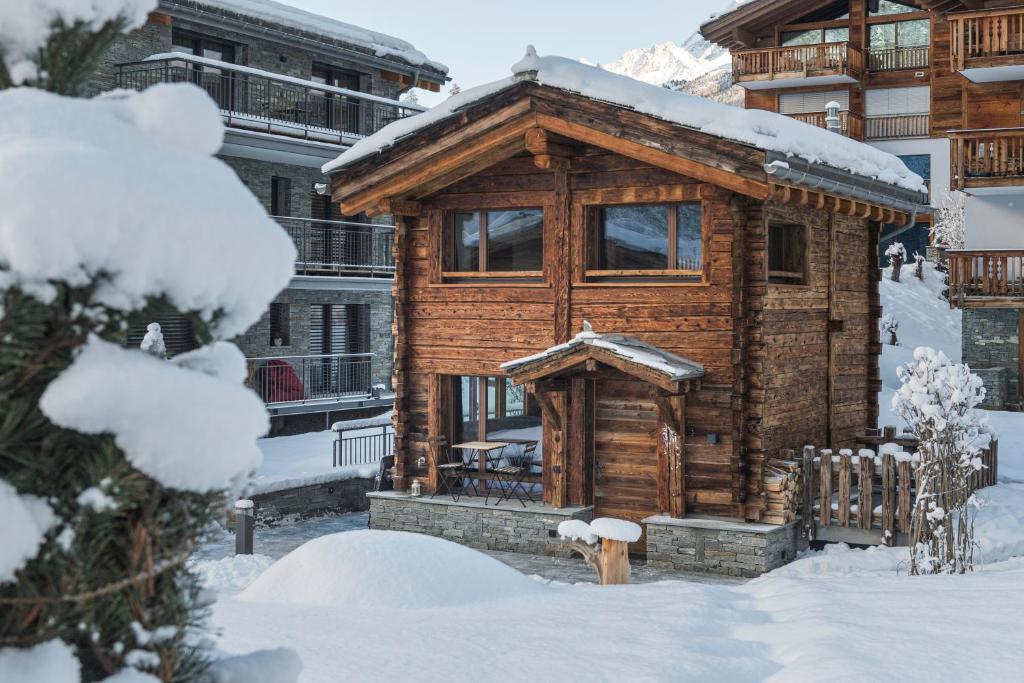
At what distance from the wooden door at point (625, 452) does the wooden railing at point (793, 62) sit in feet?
85.7

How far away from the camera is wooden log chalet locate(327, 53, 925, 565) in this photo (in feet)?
47.1

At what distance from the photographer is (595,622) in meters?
9.16

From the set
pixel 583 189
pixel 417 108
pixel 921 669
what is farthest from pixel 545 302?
pixel 417 108

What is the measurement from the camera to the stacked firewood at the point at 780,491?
46.6 feet

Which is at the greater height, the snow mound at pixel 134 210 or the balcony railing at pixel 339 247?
the balcony railing at pixel 339 247

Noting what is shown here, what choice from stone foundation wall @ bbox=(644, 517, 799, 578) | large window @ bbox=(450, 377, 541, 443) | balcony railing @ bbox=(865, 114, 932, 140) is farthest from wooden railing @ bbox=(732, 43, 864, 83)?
stone foundation wall @ bbox=(644, 517, 799, 578)

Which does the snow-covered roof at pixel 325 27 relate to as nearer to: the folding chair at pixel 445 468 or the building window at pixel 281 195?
the building window at pixel 281 195

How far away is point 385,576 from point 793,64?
32723 millimetres

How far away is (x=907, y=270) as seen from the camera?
42.3 metres

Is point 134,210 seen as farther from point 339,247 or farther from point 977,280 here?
point 977,280

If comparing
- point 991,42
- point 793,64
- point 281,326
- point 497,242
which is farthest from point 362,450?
point 793,64

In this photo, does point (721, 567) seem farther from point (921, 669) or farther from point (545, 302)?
point (921, 669)

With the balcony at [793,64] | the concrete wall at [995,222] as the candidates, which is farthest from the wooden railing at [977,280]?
the balcony at [793,64]

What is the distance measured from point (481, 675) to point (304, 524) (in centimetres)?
1195
